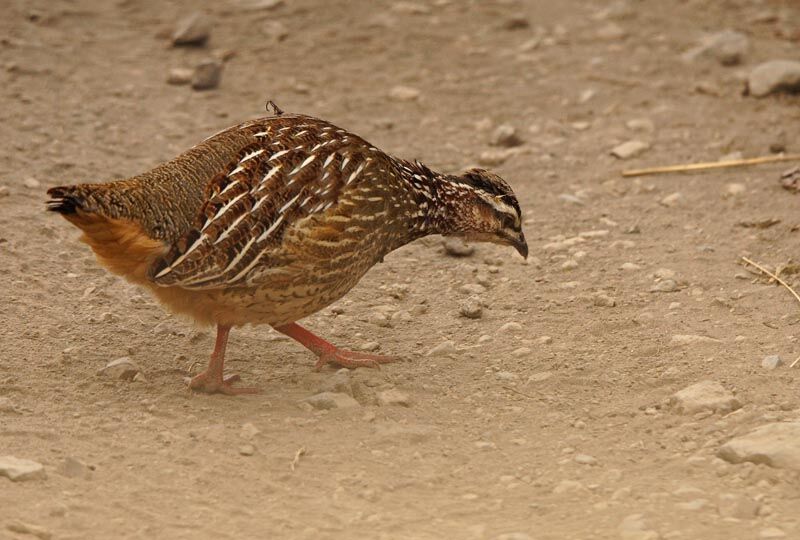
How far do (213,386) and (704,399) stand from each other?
2198mm

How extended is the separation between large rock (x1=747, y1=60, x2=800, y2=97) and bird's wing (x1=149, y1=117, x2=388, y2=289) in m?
4.76

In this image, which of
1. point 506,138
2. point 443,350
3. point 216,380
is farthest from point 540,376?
point 506,138

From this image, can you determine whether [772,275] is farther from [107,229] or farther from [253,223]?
[107,229]

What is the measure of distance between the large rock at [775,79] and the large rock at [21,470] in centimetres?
661

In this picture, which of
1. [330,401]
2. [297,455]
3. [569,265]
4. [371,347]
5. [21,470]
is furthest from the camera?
[569,265]

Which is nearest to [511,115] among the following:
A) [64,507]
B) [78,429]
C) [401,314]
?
[401,314]

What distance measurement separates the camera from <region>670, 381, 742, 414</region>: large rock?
524cm

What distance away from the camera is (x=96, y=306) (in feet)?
21.0

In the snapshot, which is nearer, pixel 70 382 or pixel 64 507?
pixel 64 507

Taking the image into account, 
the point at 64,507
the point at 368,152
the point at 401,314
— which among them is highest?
the point at 368,152

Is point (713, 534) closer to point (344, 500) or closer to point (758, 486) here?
point (758, 486)

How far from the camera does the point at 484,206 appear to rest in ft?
20.2

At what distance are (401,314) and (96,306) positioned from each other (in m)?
1.61

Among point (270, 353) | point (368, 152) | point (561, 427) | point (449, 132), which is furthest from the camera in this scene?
point (449, 132)
